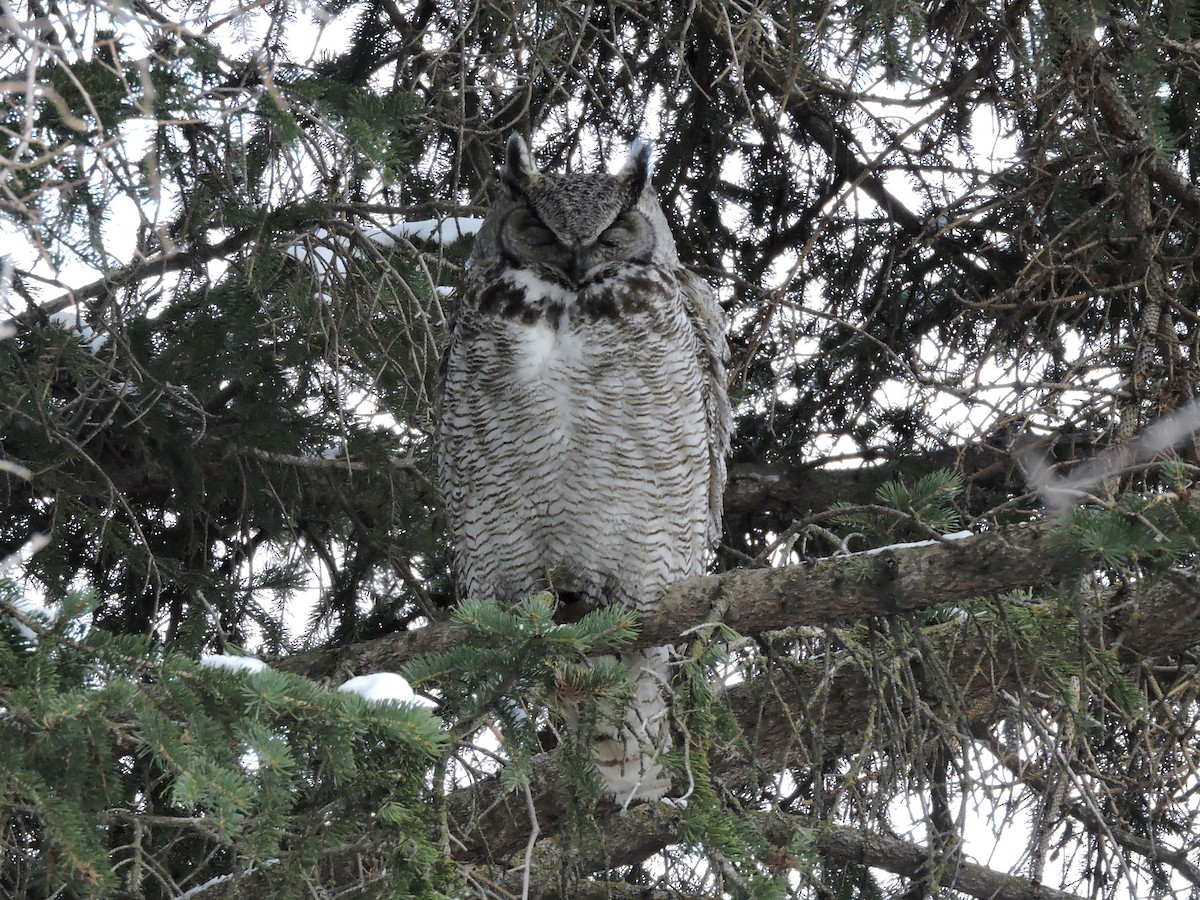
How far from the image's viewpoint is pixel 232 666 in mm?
1828

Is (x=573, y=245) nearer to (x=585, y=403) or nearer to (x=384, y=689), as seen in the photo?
(x=585, y=403)

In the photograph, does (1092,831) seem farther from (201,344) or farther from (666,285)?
(201,344)

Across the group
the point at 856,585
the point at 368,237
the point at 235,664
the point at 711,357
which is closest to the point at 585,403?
the point at 711,357

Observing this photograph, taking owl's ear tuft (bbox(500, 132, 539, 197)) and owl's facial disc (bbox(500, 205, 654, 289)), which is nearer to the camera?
owl's facial disc (bbox(500, 205, 654, 289))

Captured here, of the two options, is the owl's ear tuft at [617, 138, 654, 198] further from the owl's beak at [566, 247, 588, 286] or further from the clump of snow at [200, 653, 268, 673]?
the clump of snow at [200, 653, 268, 673]

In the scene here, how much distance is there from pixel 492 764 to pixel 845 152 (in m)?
2.50

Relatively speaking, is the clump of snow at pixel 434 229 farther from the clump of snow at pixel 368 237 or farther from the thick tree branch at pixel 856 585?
the thick tree branch at pixel 856 585

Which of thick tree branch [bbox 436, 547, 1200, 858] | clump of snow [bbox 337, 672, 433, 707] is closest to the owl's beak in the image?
thick tree branch [bbox 436, 547, 1200, 858]

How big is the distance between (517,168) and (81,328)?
1253 mm

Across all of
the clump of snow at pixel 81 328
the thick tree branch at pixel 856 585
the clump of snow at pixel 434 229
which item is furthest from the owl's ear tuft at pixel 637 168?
the clump of snow at pixel 81 328

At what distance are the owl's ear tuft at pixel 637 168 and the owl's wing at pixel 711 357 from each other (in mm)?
276

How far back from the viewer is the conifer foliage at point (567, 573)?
5.92 ft

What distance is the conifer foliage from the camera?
180cm

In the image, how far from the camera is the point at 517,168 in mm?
3502
